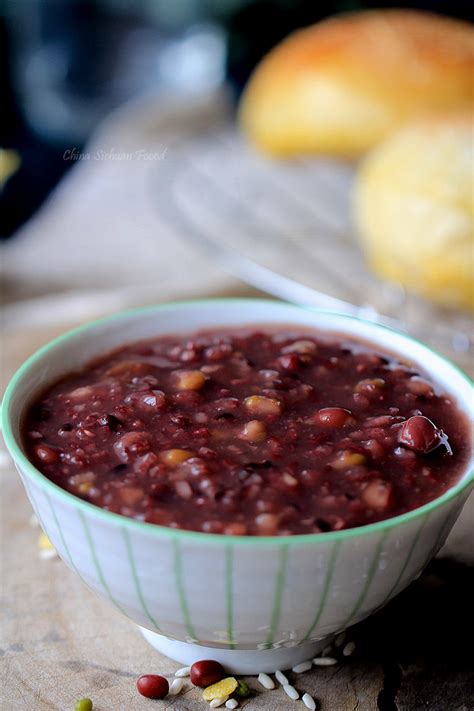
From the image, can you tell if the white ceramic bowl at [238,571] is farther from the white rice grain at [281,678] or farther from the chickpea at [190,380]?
the chickpea at [190,380]

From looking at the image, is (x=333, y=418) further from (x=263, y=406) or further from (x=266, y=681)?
(x=266, y=681)

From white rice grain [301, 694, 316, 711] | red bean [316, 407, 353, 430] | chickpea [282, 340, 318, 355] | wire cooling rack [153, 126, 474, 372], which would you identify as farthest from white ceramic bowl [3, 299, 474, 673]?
wire cooling rack [153, 126, 474, 372]

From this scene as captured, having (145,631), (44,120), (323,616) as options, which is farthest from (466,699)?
(44,120)

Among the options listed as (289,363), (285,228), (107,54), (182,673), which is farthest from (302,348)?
(107,54)

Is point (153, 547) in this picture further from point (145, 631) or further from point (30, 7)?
point (30, 7)

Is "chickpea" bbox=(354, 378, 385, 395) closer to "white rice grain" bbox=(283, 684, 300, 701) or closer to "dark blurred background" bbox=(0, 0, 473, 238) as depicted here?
"white rice grain" bbox=(283, 684, 300, 701)

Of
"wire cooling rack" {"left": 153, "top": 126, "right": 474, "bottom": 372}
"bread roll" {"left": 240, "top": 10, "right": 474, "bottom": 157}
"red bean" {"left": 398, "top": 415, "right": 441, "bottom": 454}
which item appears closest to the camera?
"red bean" {"left": 398, "top": 415, "right": 441, "bottom": 454}
